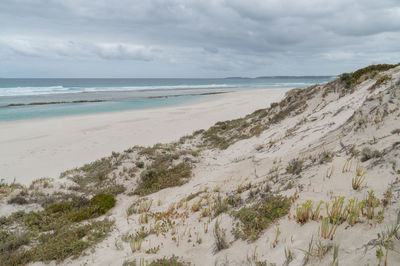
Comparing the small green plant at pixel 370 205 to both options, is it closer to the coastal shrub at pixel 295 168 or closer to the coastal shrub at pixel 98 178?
the coastal shrub at pixel 295 168

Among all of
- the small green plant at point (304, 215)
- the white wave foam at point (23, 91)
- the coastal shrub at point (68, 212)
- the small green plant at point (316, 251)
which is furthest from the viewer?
the white wave foam at point (23, 91)

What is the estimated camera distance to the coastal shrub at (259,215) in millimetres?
4281

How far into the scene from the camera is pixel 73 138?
18.8 m

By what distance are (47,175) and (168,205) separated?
837cm

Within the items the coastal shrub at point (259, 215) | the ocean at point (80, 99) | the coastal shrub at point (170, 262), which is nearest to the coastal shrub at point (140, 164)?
the coastal shrub at point (259, 215)

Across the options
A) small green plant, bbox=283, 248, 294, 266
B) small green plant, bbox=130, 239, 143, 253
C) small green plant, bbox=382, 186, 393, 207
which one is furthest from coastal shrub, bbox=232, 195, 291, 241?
small green plant, bbox=130, 239, 143, 253

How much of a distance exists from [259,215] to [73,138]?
18449 mm

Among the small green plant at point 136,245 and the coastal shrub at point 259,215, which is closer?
the coastal shrub at point 259,215

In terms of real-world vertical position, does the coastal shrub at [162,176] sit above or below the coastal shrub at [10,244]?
above

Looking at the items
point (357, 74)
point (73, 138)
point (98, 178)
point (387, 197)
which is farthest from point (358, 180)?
point (73, 138)

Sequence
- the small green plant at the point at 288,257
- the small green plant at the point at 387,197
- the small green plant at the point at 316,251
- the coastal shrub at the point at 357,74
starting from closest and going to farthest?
the small green plant at the point at 316,251 → the small green plant at the point at 288,257 → the small green plant at the point at 387,197 → the coastal shrub at the point at 357,74

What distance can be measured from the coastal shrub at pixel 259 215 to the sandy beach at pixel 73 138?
1097 cm

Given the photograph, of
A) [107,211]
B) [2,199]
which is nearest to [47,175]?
[2,199]

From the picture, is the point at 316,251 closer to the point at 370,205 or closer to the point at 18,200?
the point at 370,205
